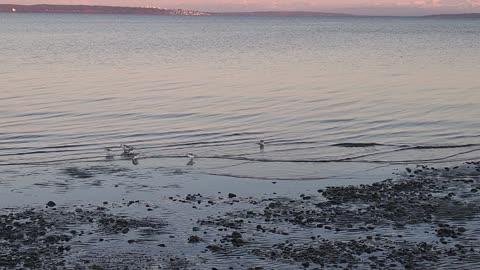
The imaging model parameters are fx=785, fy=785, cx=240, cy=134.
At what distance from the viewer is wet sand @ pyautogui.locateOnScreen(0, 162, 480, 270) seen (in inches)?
564

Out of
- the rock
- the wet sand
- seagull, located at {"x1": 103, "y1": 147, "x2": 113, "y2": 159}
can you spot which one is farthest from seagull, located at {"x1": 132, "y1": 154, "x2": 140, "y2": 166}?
the rock

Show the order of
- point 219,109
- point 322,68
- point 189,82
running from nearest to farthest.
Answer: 1. point 219,109
2. point 189,82
3. point 322,68

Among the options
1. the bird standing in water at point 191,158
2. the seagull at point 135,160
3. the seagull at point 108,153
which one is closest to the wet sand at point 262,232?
the bird standing in water at point 191,158

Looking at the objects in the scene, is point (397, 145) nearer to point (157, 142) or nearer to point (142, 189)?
point (157, 142)

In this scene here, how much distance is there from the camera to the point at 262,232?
52.7 ft

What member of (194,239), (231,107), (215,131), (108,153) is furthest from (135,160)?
(231,107)

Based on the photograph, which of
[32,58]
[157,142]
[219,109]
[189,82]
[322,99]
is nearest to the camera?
[157,142]

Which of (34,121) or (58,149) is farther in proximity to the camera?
(34,121)

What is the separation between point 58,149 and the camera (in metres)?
27.0

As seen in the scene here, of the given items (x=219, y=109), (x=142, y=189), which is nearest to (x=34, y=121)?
(x=219, y=109)

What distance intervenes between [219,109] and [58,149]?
11311mm

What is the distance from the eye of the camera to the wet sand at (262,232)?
14328mm

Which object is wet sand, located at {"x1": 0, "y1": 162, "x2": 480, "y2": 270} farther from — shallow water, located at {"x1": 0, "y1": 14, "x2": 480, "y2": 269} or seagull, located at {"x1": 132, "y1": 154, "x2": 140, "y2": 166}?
seagull, located at {"x1": 132, "y1": 154, "x2": 140, "y2": 166}

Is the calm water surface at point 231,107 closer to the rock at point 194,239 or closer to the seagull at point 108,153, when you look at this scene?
the seagull at point 108,153
